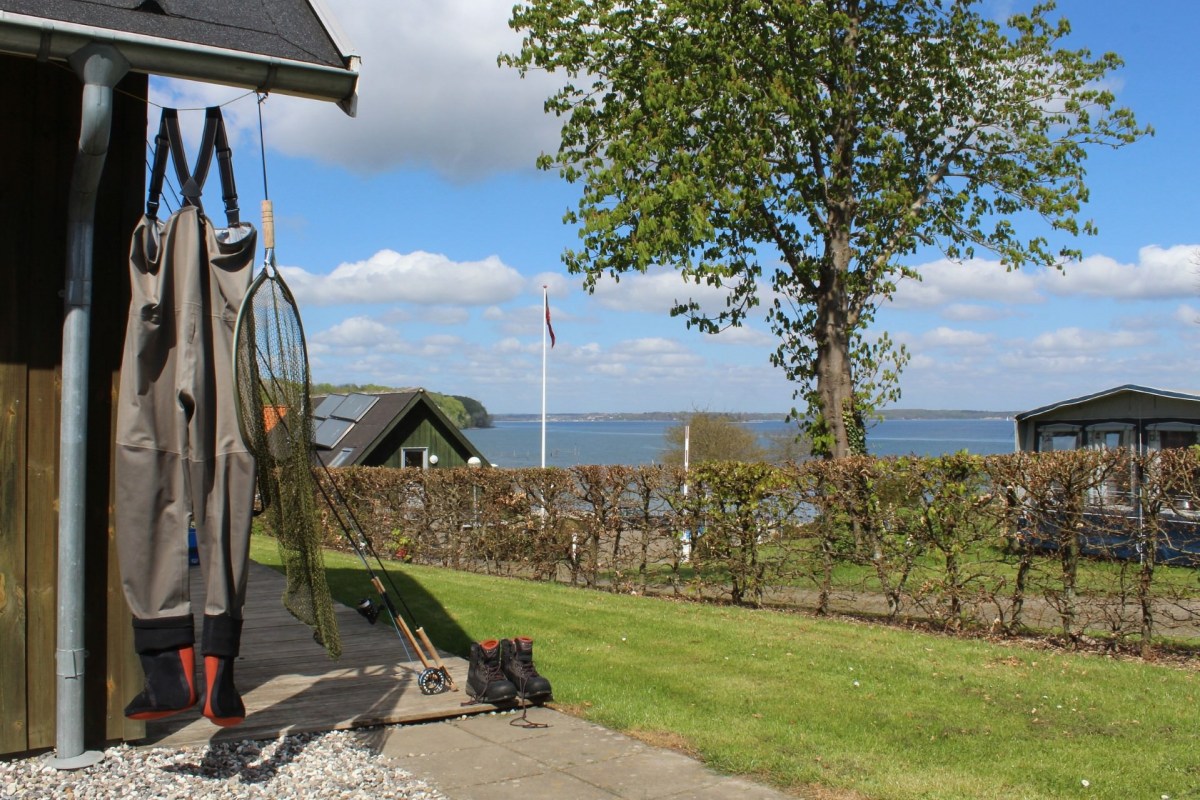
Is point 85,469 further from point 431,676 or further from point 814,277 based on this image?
point 814,277

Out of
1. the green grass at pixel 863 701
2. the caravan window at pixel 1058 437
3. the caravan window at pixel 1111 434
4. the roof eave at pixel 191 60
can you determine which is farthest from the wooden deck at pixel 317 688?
the caravan window at pixel 1058 437

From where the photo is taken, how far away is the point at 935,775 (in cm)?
505

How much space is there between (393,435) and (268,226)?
25742mm

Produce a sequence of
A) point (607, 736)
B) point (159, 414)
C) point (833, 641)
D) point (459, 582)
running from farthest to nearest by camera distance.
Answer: point (459, 582) < point (833, 641) < point (607, 736) < point (159, 414)

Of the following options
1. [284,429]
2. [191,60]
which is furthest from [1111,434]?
[191,60]

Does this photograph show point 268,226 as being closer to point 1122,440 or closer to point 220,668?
point 220,668

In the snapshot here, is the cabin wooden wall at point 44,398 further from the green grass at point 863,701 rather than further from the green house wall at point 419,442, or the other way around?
the green house wall at point 419,442

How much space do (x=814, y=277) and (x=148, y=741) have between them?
635 inches

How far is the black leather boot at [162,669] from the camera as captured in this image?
4238 millimetres

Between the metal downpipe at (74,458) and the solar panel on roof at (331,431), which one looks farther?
the solar panel on roof at (331,431)

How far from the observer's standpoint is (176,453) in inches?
172

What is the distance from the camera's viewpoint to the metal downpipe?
4488 mm

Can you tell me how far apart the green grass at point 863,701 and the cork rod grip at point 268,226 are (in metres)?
3.15

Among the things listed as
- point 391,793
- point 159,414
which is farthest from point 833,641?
point 159,414
